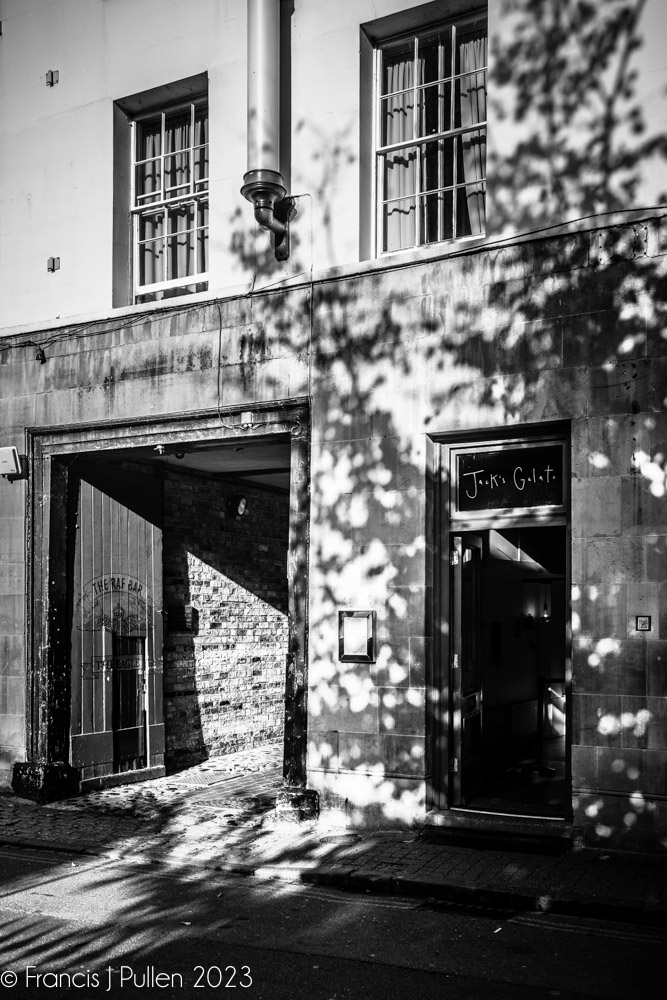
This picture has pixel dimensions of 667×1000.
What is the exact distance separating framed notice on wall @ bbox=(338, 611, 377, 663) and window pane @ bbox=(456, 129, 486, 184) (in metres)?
4.24

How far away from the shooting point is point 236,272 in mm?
10570

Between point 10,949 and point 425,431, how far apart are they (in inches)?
209

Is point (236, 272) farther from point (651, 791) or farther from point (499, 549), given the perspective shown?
point (651, 791)

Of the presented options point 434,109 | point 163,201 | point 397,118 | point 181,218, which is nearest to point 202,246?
point 181,218

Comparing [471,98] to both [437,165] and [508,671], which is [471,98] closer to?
[437,165]

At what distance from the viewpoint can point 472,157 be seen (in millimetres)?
9906

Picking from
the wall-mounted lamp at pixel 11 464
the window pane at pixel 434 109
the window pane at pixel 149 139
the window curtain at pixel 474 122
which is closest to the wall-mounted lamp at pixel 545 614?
the window curtain at pixel 474 122

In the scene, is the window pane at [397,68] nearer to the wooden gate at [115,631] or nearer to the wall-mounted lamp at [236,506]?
the wooden gate at [115,631]

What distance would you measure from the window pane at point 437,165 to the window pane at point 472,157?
0.09m

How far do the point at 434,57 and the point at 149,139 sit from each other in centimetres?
358

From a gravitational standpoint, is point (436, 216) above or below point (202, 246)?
below

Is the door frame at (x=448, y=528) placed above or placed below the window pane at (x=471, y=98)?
below

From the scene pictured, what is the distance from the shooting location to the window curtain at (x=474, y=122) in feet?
32.2

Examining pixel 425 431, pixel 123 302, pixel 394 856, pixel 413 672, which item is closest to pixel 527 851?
pixel 394 856
